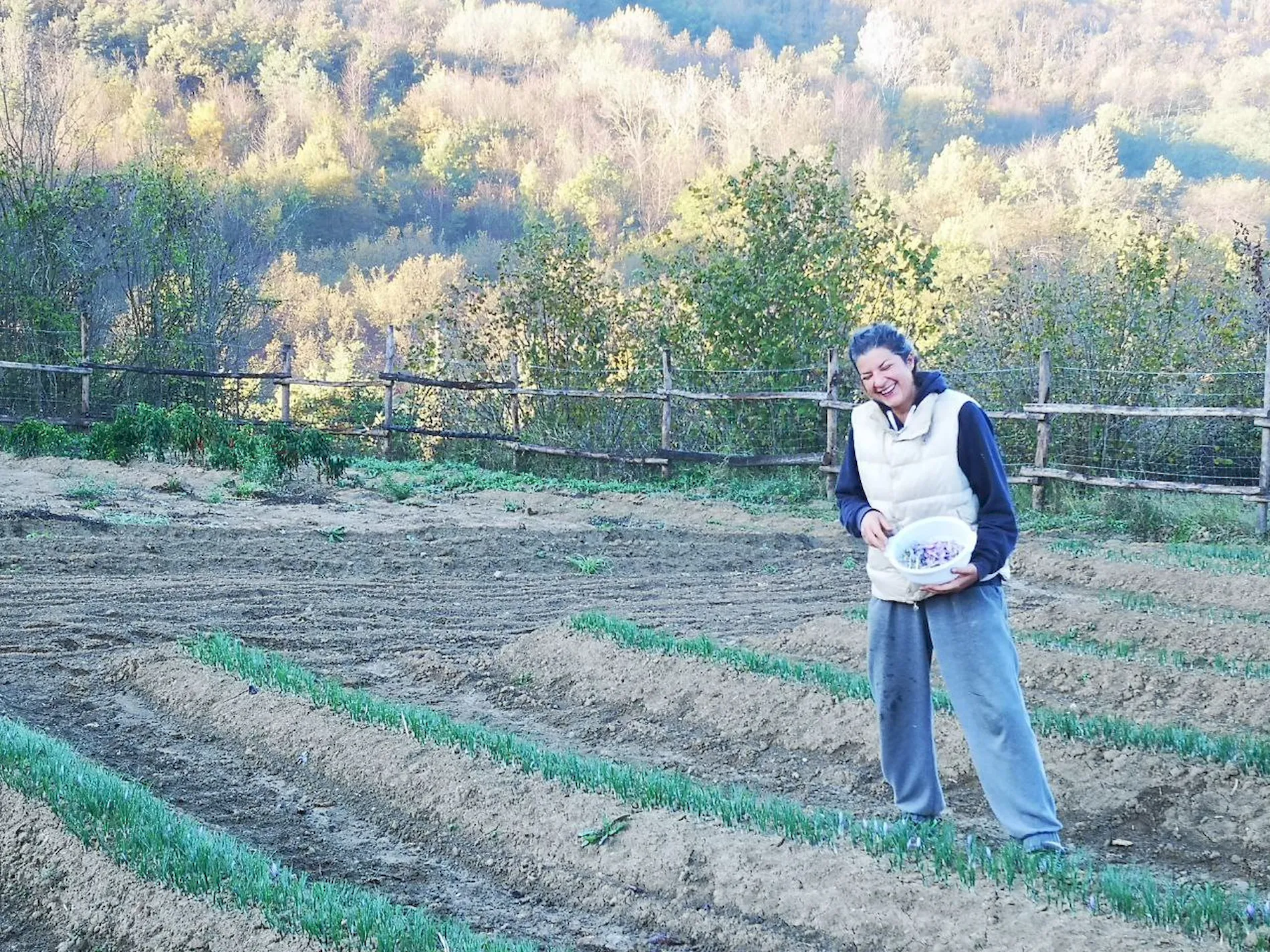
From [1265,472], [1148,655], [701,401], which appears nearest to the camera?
[1148,655]

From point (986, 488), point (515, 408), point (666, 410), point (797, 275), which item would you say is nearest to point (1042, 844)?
point (986, 488)

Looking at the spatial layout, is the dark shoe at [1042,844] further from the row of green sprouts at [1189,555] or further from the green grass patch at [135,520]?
the green grass patch at [135,520]

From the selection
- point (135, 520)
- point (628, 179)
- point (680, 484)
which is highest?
point (628, 179)

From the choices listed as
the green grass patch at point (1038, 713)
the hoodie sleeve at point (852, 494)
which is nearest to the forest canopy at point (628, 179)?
the green grass patch at point (1038, 713)

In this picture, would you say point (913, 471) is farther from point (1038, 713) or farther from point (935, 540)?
point (1038, 713)

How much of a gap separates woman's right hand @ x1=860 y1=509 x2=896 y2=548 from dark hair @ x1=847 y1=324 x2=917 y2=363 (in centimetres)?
51

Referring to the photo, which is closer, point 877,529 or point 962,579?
point 962,579

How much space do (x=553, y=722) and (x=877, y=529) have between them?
280 cm

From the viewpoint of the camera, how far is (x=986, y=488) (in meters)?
4.18

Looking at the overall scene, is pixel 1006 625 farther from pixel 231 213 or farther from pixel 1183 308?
pixel 231 213

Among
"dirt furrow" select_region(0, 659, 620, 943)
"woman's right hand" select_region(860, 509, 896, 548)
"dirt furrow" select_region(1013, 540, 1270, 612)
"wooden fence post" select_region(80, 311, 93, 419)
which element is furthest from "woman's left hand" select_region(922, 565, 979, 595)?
"wooden fence post" select_region(80, 311, 93, 419)

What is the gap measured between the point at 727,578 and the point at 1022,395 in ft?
22.4

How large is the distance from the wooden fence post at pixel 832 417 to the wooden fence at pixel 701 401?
0.04 feet

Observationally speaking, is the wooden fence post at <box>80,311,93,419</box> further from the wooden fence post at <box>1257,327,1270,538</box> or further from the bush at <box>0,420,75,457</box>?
the wooden fence post at <box>1257,327,1270,538</box>
